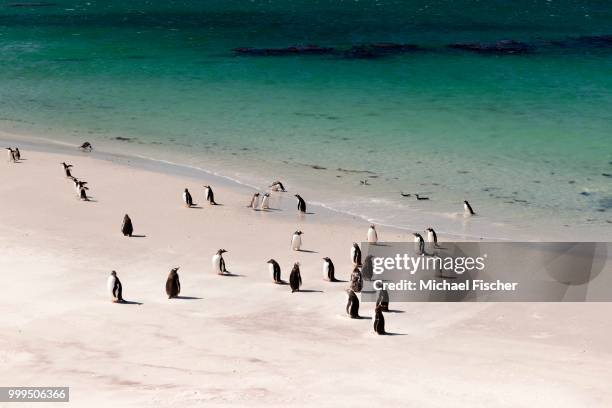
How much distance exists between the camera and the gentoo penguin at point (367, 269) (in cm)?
2121

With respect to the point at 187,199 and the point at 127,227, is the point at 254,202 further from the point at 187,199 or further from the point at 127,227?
the point at 127,227

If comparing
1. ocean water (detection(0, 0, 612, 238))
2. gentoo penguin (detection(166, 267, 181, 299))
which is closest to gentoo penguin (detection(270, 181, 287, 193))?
ocean water (detection(0, 0, 612, 238))

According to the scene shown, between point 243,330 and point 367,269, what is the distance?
13.8 ft

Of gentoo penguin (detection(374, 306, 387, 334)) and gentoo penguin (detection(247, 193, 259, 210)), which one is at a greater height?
gentoo penguin (detection(374, 306, 387, 334))

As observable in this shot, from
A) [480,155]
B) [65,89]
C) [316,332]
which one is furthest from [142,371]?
[65,89]

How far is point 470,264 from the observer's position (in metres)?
22.3

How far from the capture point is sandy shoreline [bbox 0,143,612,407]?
49.5 feet

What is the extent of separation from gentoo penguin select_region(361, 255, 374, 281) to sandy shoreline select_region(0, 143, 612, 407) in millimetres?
500


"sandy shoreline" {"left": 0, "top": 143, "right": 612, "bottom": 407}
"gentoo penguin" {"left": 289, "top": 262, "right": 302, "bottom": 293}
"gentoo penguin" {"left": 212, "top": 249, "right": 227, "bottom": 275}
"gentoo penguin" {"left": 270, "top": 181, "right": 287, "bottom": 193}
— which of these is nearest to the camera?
"sandy shoreline" {"left": 0, "top": 143, "right": 612, "bottom": 407}

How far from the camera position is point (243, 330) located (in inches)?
704

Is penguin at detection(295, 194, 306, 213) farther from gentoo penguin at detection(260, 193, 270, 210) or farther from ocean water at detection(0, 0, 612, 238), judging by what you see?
ocean water at detection(0, 0, 612, 238)

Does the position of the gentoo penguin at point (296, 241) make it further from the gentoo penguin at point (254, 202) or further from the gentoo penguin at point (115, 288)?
the gentoo penguin at point (115, 288)

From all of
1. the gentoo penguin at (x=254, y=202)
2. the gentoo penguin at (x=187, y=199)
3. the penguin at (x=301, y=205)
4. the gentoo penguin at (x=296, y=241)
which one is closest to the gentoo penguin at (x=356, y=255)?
the gentoo penguin at (x=296, y=241)

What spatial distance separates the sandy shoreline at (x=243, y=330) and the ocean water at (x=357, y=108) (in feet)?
17.1
